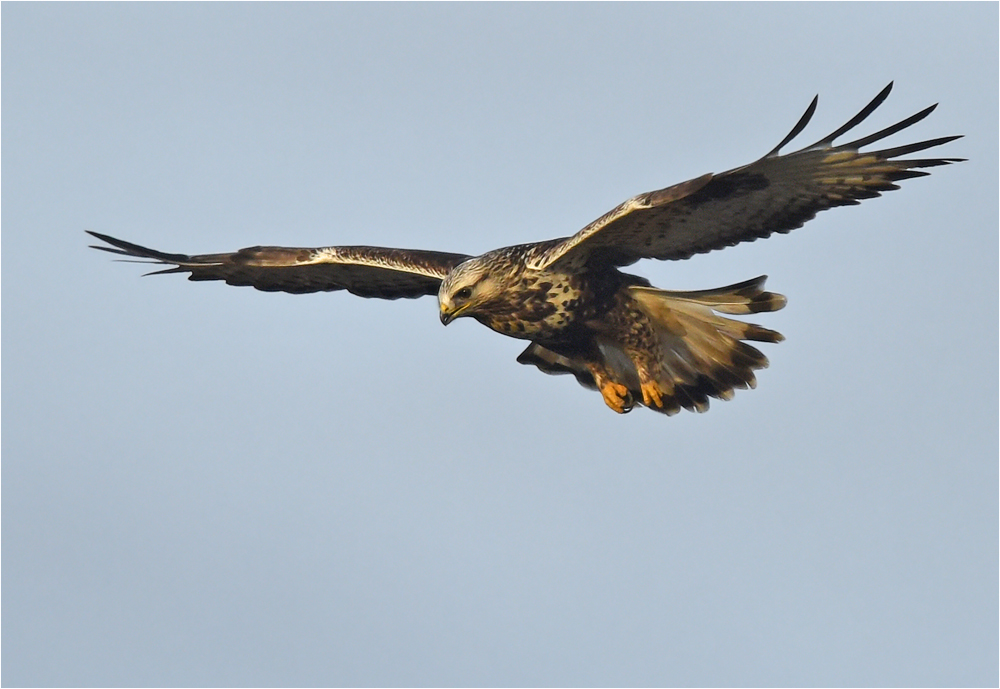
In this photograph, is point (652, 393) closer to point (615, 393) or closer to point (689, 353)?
point (615, 393)

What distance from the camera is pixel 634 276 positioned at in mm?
11172

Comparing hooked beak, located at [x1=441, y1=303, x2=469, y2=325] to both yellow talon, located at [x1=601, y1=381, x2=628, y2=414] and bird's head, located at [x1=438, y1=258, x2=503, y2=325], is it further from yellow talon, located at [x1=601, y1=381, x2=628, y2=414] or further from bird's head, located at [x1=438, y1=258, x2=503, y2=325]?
yellow talon, located at [x1=601, y1=381, x2=628, y2=414]

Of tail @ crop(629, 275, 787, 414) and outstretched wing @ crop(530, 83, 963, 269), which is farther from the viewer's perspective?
tail @ crop(629, 275, 787, 414)

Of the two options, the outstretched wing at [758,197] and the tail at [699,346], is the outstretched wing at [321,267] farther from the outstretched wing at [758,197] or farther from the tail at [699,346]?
the tail at [699,346]

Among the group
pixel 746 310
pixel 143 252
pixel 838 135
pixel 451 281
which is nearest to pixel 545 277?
pixel 451 281

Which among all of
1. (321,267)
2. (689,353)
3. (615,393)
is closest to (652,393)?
(615,393)

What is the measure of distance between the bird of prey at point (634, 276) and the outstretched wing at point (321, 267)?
0.03 feet

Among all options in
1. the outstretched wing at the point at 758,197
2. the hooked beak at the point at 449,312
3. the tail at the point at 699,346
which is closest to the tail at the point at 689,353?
the tail at the point at 699,346

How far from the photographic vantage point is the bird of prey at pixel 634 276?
32.3 feet

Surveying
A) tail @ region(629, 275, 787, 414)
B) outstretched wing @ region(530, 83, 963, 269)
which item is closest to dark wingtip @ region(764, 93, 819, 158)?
outstretched wing @ region(530, 83, 963, 269)

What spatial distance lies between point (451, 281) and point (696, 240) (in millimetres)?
1578

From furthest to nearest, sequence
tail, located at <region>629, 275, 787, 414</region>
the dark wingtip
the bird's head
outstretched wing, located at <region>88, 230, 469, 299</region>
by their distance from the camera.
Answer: outstretched wing, located at <region>88, 230, 469, 299</region>
tail, located at <region>629, 275, 787, 414</region>
the bird's head
the dark wingtip

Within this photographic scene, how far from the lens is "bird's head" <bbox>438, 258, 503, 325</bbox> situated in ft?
35.1

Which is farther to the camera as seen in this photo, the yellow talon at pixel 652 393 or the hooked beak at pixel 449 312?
the yellow talon at pixel 652 393
